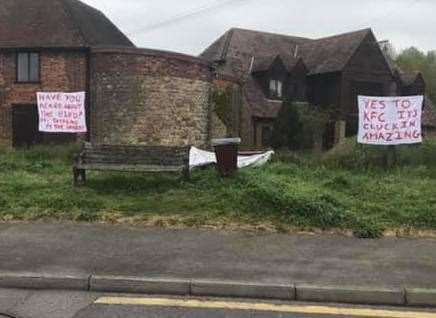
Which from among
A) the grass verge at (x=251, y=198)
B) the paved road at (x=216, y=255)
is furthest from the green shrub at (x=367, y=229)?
the paved road at (x=216, y=255)

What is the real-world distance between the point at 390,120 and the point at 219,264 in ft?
25.2

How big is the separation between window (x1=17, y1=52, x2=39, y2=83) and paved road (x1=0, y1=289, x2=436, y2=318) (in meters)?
21.6

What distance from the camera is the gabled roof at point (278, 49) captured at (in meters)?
39.1

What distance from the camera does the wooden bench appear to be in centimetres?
1276

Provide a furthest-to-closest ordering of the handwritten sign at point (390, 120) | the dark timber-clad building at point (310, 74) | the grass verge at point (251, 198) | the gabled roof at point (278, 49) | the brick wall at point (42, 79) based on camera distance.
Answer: the gabled roof at point (278, 49) < the dark timber-clad building at point (310, 74) < the brick wall at point (42, 79) < the handwritten sign at point (390, 120) < the grass verge at point (251, 198)

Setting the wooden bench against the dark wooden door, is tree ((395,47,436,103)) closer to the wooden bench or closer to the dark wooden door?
the dark wooden door

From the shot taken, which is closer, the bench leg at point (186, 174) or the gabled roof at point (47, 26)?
the bench leg at point (186, 174)

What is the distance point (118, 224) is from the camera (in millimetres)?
10289

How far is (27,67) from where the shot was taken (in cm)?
2730

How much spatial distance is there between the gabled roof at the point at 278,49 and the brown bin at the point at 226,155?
2536 centimetres

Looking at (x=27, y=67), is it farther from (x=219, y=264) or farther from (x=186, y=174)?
(x=219, y=264)

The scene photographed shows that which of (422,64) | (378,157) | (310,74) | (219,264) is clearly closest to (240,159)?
(378,157)

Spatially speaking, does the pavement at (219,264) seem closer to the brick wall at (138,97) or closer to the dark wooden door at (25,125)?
the brick wall at (138,97)

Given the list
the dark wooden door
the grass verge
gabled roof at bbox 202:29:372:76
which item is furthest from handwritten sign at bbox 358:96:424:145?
gabled roof at bbox 202:29:372:76
